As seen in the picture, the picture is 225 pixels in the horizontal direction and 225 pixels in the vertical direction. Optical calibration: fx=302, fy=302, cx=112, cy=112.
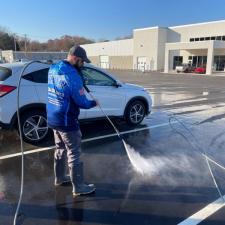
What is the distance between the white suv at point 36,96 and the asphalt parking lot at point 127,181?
1.45 ft

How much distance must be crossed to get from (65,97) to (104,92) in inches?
139

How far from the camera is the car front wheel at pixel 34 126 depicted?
6.29 meters

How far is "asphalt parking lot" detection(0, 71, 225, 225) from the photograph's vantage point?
3705mm

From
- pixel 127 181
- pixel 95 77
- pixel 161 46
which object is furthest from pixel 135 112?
pixel 161 46

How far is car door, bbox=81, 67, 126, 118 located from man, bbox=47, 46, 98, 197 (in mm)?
3037

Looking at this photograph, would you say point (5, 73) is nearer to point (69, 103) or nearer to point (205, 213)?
point (69, 103)

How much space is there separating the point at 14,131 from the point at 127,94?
2.97 m

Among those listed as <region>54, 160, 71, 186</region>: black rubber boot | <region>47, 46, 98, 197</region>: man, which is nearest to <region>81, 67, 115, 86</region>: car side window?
<region>54, 160, 71, 186</region>: black rubber boot

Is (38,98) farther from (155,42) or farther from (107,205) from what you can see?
(155,42)

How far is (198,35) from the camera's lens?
190 feet

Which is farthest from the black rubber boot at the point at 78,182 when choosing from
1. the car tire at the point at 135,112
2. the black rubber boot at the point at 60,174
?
the car tire at the point at 135,112

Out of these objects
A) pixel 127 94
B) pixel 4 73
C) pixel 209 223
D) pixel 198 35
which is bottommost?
pixel 209 223

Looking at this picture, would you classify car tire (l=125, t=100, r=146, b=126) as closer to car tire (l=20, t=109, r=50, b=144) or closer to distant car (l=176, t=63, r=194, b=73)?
car tire (l=20, t=109, r=50, b=144)

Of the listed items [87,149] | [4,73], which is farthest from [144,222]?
[4,73]
